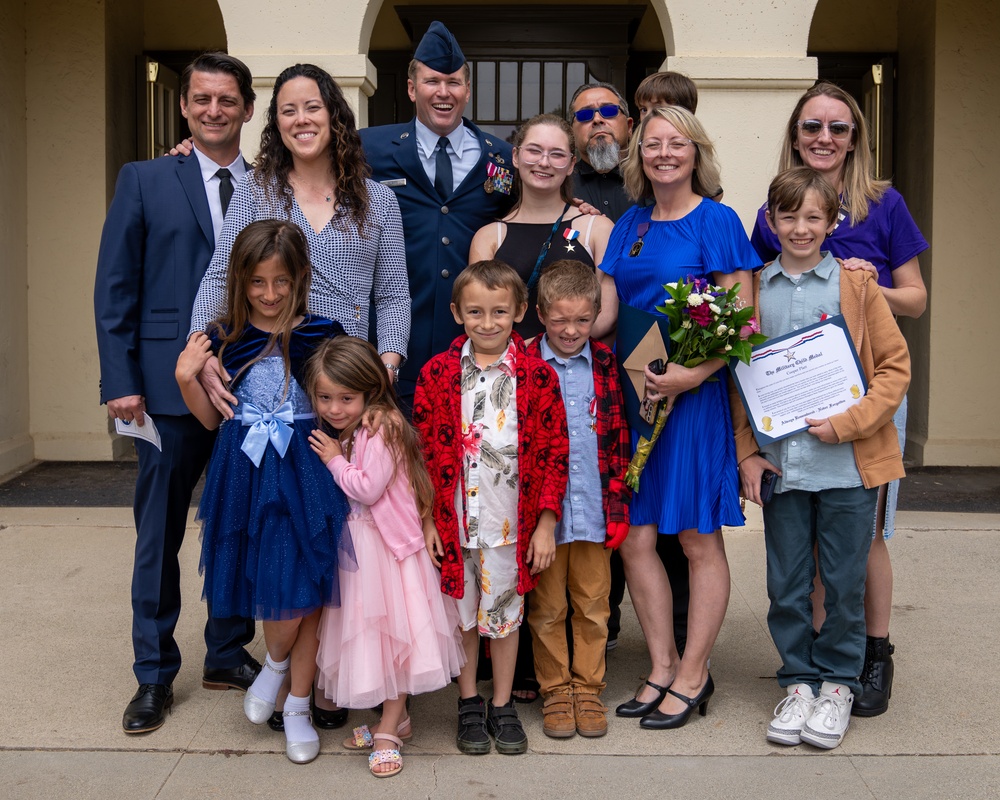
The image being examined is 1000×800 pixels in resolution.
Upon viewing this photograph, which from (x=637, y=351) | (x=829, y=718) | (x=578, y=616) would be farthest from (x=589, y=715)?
(x=637, y=351)

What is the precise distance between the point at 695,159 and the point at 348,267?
3.95 ft

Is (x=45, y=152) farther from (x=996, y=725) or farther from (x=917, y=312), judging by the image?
(x=996, y=725)

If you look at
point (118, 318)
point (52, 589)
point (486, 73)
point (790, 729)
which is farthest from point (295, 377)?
point (486, 73)

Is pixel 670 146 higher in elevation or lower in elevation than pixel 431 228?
higher

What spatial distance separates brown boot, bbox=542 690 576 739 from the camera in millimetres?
3418

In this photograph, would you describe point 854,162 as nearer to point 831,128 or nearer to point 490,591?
point 831,128

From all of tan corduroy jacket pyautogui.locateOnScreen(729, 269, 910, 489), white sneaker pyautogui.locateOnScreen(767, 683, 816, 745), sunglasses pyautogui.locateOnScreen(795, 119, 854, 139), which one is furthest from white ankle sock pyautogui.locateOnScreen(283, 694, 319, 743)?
sunglasses pyautogui.locateOnScreen(795, 119, 854, 139)

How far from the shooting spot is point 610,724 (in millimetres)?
3529

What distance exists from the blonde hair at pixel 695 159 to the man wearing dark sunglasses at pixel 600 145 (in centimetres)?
47

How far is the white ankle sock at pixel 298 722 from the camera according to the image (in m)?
3.30

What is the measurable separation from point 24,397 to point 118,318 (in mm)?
4882

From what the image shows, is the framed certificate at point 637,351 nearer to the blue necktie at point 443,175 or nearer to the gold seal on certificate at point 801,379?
the gold seal on certificate at point 801,379

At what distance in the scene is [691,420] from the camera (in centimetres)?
349

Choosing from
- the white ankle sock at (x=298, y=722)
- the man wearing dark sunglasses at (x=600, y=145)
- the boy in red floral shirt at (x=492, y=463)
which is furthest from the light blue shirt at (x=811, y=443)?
the white ankle sock at (x=298, y=722)
